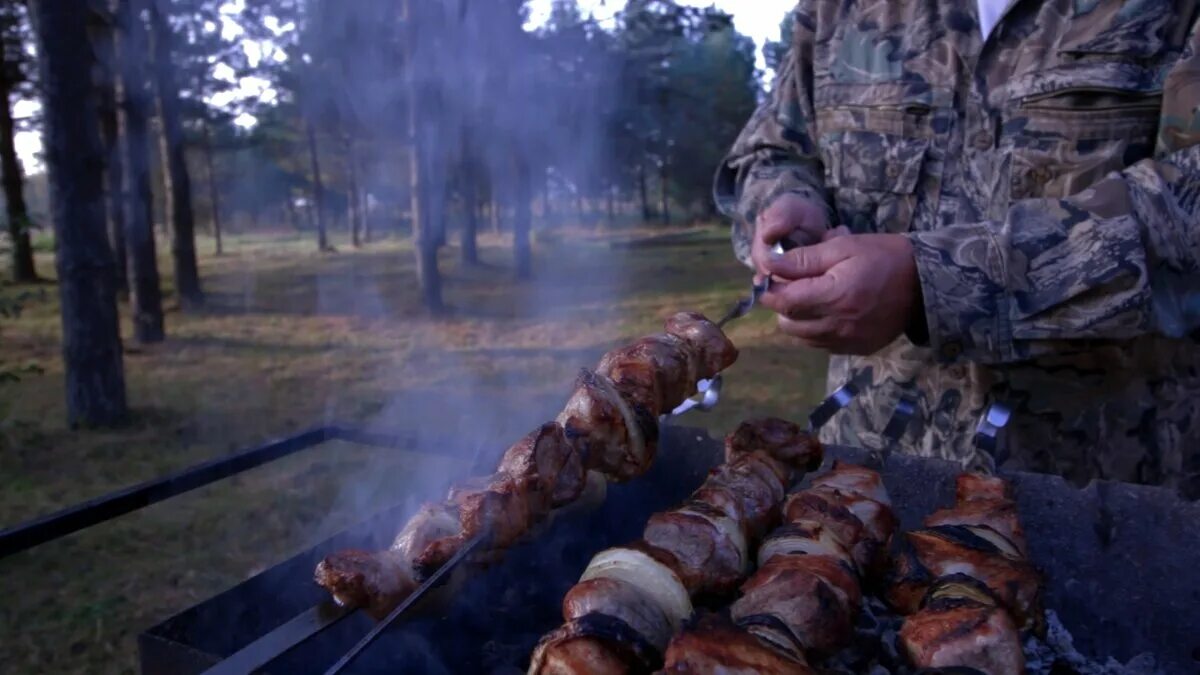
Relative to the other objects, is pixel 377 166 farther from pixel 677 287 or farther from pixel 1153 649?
pixel 1153 649

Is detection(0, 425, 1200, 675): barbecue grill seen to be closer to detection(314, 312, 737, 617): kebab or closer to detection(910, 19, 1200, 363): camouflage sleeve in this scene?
detection(314, 312, 737, 617): kebab

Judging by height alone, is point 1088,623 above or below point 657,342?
below

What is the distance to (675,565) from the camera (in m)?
1.55

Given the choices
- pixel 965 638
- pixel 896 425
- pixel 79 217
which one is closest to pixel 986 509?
pixel 896 425

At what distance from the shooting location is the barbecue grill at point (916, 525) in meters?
1.60

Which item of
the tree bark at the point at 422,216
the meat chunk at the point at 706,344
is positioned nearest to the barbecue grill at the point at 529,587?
the meat chunk at the point at 706,344

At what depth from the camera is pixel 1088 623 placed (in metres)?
1.78

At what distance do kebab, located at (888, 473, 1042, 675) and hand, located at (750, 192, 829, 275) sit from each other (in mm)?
697

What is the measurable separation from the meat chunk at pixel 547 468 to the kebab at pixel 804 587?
373mm

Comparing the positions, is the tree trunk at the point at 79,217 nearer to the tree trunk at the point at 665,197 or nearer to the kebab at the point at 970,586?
the kebab at the point at 970,586

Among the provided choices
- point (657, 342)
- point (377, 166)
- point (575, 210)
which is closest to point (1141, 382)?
point (657, 342)

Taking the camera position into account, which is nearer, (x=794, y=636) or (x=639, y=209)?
(x=794, y=636)

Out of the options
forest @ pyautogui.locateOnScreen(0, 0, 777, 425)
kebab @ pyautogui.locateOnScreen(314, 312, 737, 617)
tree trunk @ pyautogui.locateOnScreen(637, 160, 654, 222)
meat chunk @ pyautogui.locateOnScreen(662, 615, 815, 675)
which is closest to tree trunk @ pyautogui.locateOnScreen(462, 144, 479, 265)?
forest @ pyautogui.locateOnScreen(0, 0, 777, 425)

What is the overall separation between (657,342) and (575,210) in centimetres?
2432
